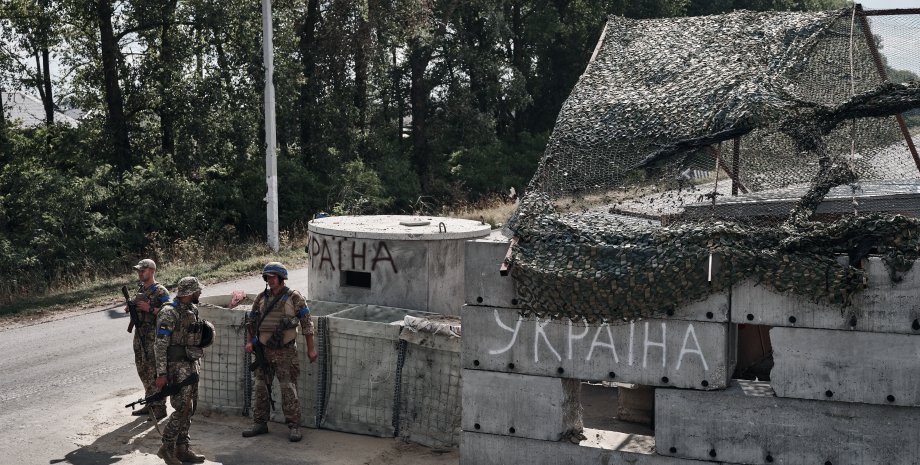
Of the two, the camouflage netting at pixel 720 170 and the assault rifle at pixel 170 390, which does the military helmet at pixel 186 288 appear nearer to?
the assault rifle at pixel 170 390

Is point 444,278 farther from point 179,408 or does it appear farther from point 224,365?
point 179,408

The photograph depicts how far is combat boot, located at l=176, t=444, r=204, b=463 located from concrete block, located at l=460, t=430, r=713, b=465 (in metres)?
2.41

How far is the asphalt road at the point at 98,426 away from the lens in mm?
8711

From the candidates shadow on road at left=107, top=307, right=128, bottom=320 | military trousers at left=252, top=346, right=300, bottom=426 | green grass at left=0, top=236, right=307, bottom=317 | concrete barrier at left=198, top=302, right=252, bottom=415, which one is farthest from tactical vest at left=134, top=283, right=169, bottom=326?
green grass at left=0, top=236, right=307, bottom=317

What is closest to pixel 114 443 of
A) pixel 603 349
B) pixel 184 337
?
pixel 184 337

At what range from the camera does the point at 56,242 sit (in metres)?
20.1

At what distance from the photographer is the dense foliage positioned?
21.6m

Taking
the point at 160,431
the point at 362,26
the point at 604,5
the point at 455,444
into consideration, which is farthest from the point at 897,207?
the point at 604,5

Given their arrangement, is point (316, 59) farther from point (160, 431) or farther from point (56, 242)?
point (160, 431)

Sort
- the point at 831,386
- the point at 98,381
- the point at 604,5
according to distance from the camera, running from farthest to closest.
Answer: the point at 604,5 → the point at 98,381 → the point at 831,386

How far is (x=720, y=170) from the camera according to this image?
973 cm

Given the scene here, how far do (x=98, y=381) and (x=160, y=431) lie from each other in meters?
2.89

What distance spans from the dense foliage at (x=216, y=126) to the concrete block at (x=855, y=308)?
601 inches

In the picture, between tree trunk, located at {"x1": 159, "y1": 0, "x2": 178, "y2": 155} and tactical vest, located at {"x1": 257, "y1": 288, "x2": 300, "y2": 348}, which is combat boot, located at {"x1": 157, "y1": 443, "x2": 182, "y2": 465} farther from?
tree trunk, located at {"x1": 159, "y1": 0, "x2": 178, "y2": 155}
